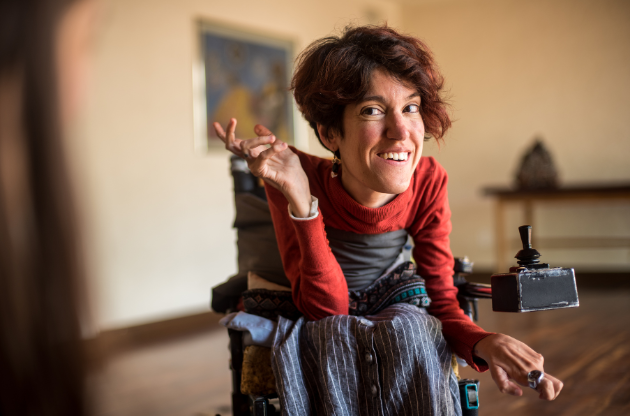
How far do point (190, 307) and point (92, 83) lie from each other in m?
3.54

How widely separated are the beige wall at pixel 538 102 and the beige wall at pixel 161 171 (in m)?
2.00

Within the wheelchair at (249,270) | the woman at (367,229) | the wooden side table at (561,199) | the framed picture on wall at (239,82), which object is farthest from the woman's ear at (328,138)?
the wooden side table at (561,199)

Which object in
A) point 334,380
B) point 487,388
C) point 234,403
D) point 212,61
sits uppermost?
point 212,61

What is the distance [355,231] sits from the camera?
1.05m

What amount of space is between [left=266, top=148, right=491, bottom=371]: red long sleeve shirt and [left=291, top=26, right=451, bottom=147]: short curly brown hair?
0.11m

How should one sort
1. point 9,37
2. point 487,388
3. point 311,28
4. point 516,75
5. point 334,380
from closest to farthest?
point 9,37 → point 334,380 → point 487,388 → point 311,28 → point 516,75

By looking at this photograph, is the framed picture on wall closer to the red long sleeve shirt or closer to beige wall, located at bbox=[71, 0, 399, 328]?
beige wall, located at bbox=[71, 0, 399, 328]

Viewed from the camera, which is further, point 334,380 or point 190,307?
point 190,307

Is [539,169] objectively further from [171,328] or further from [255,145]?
[255,145]

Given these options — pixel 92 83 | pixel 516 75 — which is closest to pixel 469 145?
pixel 516 75

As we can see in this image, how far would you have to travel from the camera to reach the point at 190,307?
3.57m

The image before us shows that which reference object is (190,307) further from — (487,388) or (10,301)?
(10,301)

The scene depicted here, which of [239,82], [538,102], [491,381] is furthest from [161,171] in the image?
[538,102]

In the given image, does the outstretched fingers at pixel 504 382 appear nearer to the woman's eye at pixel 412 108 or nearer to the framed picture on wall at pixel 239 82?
the woman's eye at pixel 412 108
